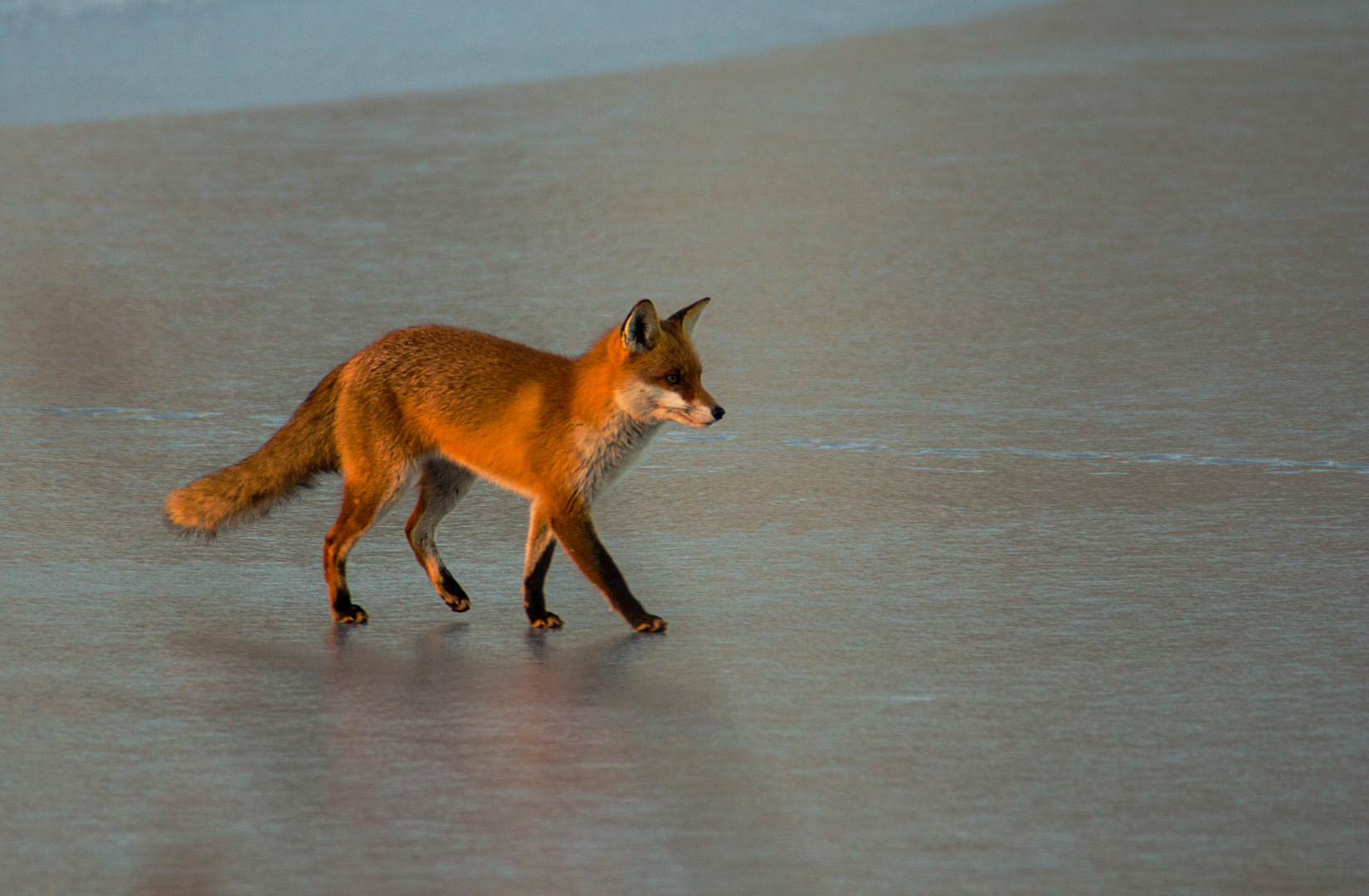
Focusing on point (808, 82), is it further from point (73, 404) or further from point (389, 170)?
point (73, 404)

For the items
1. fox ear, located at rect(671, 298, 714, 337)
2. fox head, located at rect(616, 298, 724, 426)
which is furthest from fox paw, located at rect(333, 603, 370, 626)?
fox ear, located at rect(671, 298, 714, 337)

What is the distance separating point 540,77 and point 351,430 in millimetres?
10041

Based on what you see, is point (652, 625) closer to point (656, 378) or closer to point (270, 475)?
point (656, 378)

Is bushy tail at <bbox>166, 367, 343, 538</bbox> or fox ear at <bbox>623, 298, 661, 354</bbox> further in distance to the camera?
bushy tail at <bbox>166, 367, 343, 538</bbox>

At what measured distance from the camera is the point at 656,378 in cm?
488

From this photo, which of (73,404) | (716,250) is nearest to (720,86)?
(716,250)

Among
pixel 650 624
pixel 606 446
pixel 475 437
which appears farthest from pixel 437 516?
pixel 650 624

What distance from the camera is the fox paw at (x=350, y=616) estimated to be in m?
4.94

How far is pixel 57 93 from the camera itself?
1389cm

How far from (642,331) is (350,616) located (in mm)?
975

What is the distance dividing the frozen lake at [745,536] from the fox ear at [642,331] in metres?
0.66

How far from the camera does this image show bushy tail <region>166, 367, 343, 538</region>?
17.3 feet

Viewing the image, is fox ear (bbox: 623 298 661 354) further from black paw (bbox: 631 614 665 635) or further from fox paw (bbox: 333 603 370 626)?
fox paw (bbox: 333 603 370 626)

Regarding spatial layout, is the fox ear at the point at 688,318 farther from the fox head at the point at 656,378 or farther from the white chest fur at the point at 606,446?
the white chest fur at the point at 606,446
